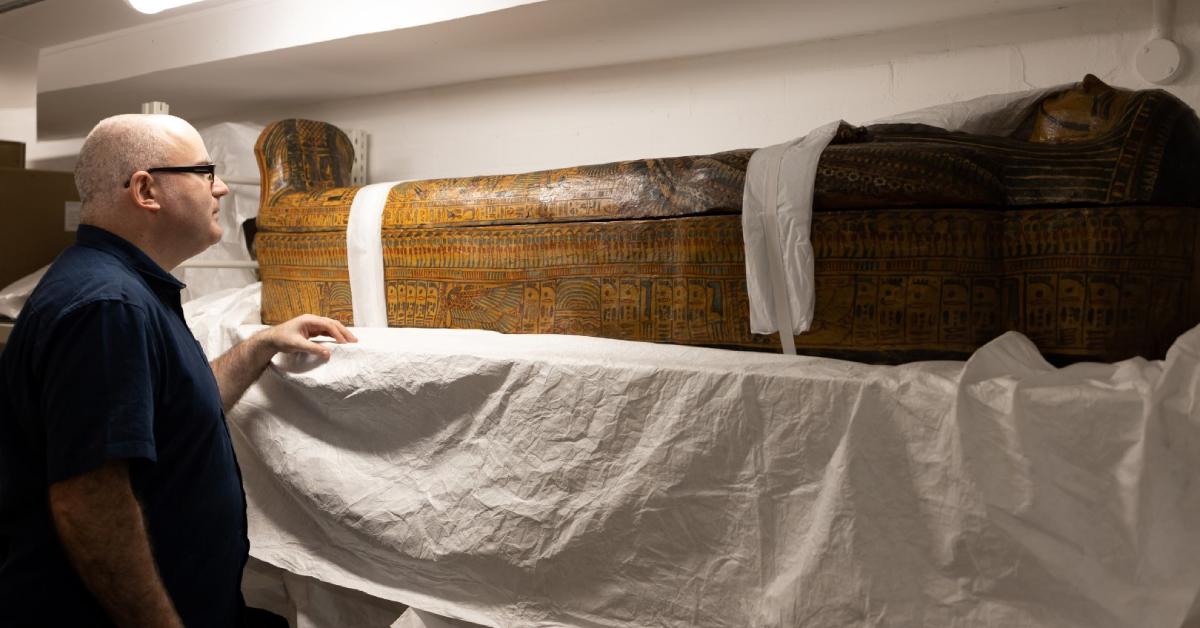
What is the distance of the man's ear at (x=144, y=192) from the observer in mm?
1361

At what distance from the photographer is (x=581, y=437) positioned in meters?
1.48

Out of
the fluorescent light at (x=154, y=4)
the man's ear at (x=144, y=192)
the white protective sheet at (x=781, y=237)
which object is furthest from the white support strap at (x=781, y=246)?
the fluorescent light at (x=154, y=4)

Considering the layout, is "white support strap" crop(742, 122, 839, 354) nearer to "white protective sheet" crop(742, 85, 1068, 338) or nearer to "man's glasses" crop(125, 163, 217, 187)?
"white protective sheet" crop(742, 85, 1068, 338)

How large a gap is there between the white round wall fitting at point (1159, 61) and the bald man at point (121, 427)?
187 cm

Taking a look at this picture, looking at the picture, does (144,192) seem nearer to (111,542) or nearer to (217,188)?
(217,188)

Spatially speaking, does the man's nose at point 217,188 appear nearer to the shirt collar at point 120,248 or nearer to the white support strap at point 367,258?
the shirt collar at point 120,248

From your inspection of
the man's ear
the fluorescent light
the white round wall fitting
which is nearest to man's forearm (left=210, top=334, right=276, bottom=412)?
the man's ear

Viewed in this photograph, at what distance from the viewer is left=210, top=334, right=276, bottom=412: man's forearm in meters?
1.82

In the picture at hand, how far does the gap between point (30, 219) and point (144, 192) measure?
221 centimetres

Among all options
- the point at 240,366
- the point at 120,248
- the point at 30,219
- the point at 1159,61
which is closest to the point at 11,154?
the point at 30,219

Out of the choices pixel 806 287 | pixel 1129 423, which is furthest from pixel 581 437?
pixel 1129 423

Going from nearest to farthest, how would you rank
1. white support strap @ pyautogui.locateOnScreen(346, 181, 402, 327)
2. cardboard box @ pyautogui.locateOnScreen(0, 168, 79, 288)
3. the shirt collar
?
the shirt collar, white support strap @ pyautogui.locateOnScreen(346, 181, 402, 327), cardboard box @ pyautogui.locateOnScreen(0, 168, 79, 288)

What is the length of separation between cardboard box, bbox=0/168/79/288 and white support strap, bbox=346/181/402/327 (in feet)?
5.88

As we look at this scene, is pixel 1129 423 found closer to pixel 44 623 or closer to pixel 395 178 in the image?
pixel 44 623
